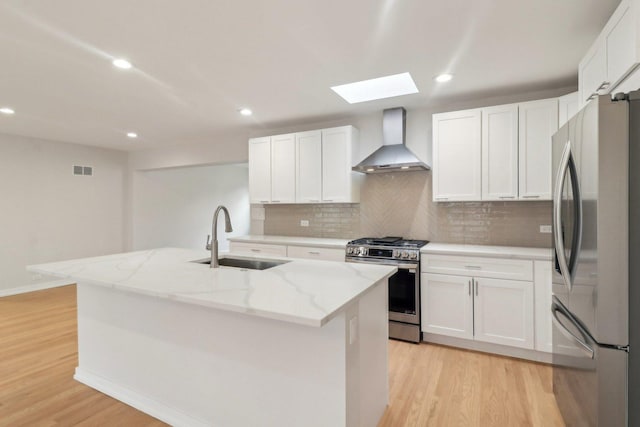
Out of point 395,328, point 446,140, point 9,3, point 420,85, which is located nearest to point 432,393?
point 395,328

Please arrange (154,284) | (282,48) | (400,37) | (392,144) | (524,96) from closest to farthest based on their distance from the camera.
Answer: (154,284), (400,37), (282,48), (524,96), (392,144)

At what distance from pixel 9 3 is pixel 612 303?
3.37 metres

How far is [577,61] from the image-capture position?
8.30 feet

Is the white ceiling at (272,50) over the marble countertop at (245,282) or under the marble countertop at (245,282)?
over

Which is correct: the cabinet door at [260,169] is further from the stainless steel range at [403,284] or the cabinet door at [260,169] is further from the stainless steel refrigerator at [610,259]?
the stainless steel refrigerator at [610,259]

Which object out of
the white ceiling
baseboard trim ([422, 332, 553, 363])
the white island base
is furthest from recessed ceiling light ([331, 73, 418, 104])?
baseboard trim ([422, 332, 553, 363])

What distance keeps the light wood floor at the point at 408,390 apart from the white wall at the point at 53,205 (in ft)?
7.57

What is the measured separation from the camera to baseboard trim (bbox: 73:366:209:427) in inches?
76.4

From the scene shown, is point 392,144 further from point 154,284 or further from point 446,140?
point 154,284

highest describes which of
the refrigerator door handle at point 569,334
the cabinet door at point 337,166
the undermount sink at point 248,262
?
the cabinet door at point 337,166

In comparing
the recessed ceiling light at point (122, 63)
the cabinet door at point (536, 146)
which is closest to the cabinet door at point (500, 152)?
the cabinet door at point (536, 146)

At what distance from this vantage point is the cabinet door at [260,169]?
4367 mm

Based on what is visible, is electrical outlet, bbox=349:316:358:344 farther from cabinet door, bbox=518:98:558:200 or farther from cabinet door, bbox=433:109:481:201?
cabinet door, bbox=518:98:558:200

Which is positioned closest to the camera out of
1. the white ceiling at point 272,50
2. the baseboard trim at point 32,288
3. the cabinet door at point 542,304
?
the white ceiling at point 272,50
